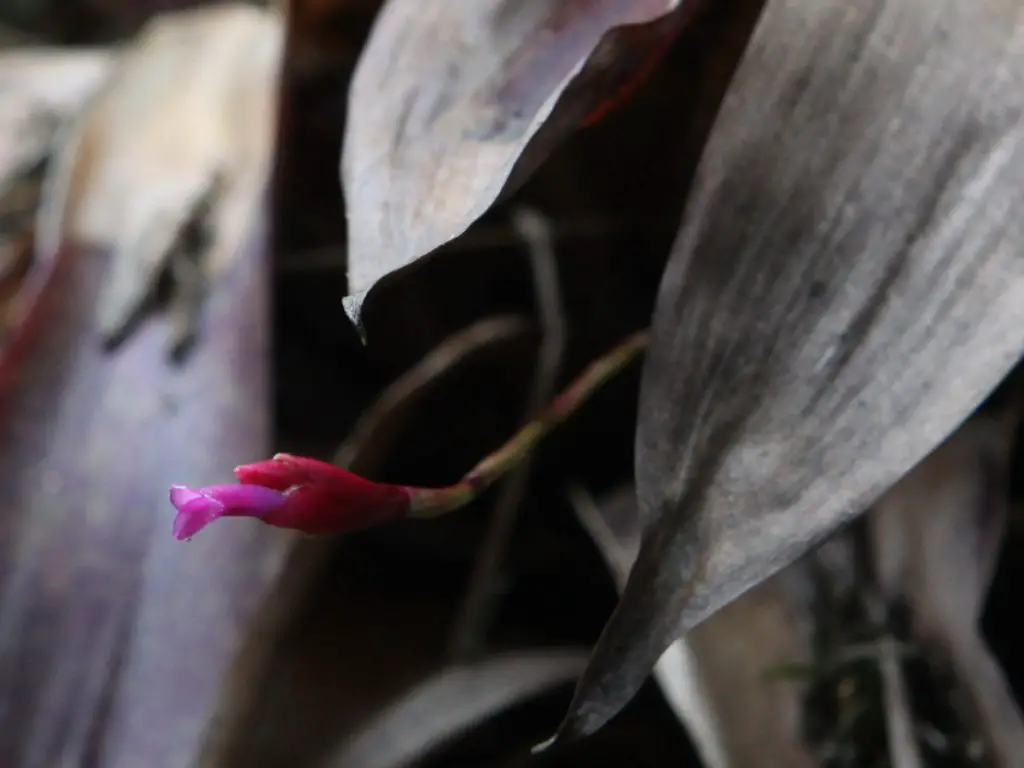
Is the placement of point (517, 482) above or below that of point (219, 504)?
below

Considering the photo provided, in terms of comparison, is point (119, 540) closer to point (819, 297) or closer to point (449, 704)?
point (449, 704)

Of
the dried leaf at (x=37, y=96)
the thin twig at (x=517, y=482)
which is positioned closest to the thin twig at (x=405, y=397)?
the thin twig at (x=517, y=482)

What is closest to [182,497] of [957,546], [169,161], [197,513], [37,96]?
[197,513]

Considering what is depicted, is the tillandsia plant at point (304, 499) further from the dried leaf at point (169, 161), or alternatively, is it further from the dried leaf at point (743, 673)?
the dried leaf at point (169, 161)

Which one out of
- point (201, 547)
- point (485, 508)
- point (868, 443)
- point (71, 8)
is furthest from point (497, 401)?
point (71, 8)

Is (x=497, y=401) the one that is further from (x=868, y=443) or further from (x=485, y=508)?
(x=868, y=443)

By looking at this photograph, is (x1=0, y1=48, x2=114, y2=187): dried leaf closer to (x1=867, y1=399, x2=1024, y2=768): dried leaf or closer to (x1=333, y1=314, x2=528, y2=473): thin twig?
(x1=333, y1=314, x2=528, y2=473): thin twig
